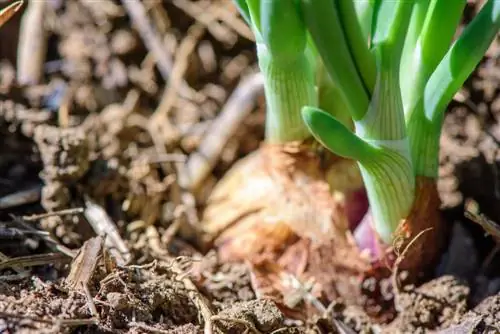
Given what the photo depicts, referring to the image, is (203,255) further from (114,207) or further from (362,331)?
(362,331)

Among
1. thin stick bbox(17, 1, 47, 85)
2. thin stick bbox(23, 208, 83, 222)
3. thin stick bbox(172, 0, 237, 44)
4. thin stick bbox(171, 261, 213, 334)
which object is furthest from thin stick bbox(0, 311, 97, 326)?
thin stick bbox(172, 0, 237, 44)

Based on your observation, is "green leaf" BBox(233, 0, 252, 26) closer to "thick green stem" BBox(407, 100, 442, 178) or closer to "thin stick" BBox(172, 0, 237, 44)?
"thick green stem" BBox(407, 100, 442, 178)

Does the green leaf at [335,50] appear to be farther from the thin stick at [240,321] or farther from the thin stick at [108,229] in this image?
the thin stick at [108,229]

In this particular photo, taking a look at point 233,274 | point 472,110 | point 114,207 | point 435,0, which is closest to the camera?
point 435,0

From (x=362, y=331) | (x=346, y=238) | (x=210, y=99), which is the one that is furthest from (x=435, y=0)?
(x=210, y=99)

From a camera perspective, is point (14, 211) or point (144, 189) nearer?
point (14, 211)
